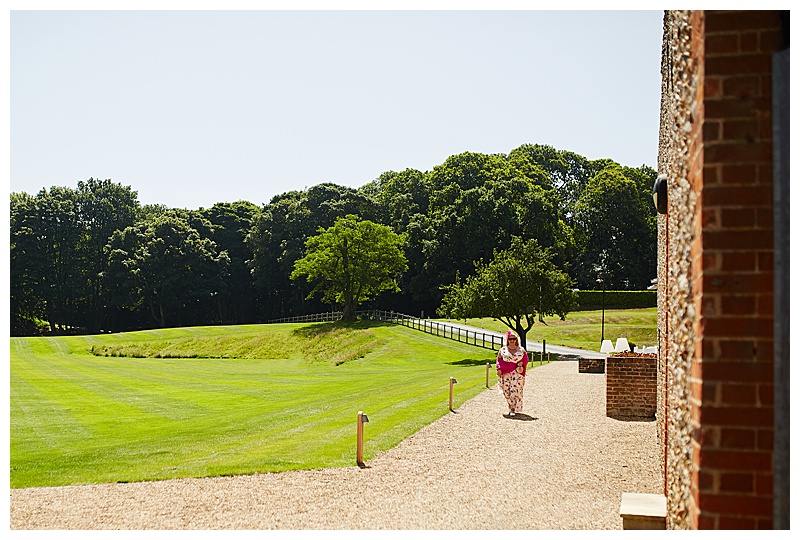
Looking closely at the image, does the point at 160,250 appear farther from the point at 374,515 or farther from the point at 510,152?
the point at 374,515

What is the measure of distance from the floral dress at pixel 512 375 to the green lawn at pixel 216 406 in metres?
1.37

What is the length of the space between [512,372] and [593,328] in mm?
35084

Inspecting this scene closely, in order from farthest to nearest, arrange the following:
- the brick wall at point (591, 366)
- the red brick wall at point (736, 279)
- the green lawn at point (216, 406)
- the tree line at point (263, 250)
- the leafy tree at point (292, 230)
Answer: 1. the leafy tree at point (292, 230)
2. the tree line at point (263, 250)
3. the brick wall at point (591, 366)
4. the green lawn at point (216, 406)
5. the red brick wall at point (736, 279)

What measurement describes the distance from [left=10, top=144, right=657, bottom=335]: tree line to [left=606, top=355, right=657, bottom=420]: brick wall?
45778 mm

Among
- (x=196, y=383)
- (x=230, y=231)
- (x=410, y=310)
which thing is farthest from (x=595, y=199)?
(x=196, y=383)

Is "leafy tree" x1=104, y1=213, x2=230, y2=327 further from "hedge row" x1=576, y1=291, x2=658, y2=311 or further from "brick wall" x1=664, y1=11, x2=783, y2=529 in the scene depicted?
"brick wall" x1=664, y1=11, x2=783, y2=529

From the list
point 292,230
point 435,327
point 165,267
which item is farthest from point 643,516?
point 165,267

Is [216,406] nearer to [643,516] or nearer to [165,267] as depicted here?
[643,516]

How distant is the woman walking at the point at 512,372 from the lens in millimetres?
14938

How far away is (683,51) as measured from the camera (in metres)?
4.33

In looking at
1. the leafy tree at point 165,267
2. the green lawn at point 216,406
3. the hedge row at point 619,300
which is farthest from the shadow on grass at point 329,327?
the leafy tree at point 165,267

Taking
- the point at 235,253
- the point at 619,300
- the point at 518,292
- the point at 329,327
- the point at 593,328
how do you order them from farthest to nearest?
the point at 235,253
the point at 619,300
the point at 329,327
the point at 593,328
the point at 518,292

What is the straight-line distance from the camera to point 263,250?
228 feet

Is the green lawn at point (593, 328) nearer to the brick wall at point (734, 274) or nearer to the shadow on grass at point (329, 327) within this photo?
the shadow on grass at point (329, 327)
